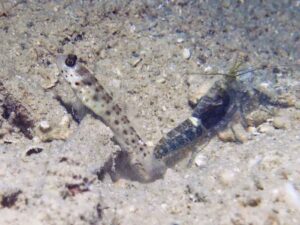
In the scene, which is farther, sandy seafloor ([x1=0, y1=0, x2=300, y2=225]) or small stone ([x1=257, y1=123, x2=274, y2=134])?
small stone ([x1=257, y1=123, x2=274, y2=134])

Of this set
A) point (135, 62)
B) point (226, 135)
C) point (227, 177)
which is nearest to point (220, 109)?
point (226, 135)

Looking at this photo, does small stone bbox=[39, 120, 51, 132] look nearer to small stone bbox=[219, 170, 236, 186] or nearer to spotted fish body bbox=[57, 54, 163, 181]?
spotted fish body bbox=[57, 54, 163, 181]

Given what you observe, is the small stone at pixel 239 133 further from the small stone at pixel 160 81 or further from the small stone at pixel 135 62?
the small stone at pixel 135 62

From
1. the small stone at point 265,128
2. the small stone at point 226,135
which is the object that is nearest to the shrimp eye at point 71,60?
the small stone at point 226,135

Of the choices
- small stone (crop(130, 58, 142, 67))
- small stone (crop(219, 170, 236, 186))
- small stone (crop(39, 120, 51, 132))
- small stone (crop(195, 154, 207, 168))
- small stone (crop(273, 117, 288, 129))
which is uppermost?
small stone (crop(39, 120, 51, 132))

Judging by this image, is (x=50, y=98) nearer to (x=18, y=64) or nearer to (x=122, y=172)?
(x=18, y=64)

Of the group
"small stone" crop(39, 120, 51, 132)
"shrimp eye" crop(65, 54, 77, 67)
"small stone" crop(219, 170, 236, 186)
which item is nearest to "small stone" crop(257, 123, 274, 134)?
"small stone" crop(219, 170, 236, 186)

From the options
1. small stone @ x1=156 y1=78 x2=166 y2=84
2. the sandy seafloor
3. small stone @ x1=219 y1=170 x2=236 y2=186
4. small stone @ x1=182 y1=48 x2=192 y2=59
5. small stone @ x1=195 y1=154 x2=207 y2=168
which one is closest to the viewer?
the sandy seafloor

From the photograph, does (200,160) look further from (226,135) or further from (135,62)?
(135,62)

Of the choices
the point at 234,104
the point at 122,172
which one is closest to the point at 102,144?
the point at 122,172
